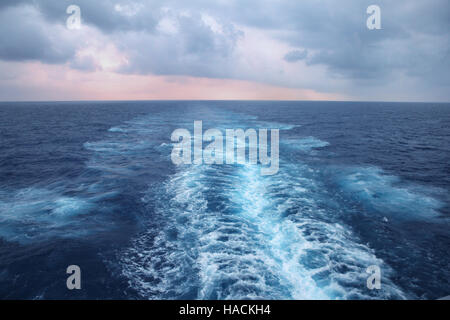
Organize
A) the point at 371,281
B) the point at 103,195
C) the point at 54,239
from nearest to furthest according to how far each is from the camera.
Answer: the point at 371,281
the point at 54,239
the point at 103,195

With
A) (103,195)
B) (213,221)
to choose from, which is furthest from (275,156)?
(103,195)

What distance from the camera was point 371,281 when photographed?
8.86 m

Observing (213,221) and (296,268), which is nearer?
(296,268)

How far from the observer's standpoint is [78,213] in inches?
546

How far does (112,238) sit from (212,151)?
1827 cm

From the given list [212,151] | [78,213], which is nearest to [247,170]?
[212,151]

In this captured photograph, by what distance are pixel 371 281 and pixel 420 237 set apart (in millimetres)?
5332

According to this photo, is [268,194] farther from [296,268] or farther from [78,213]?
[78,213]

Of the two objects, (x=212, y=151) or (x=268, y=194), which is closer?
(x=268, y=194)
